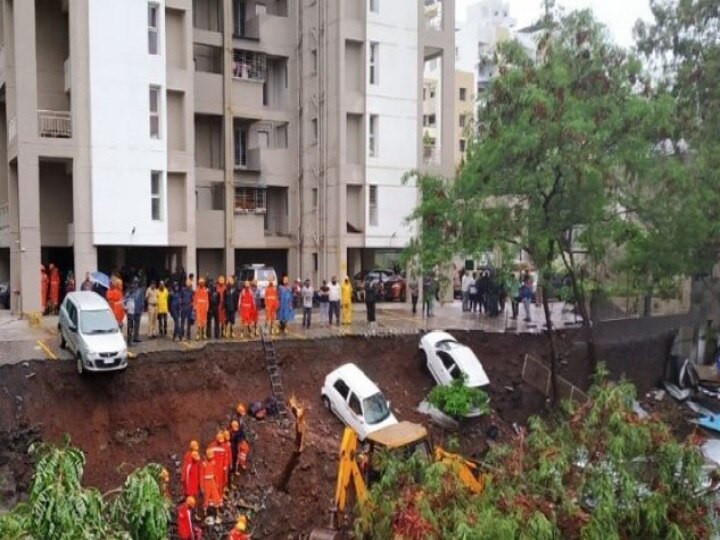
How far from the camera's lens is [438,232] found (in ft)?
75.2

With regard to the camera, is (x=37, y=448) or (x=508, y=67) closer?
(x=37, y=448)

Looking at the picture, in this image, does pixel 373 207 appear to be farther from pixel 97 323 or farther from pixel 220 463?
pixel 220 463

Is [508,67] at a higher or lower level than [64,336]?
higher

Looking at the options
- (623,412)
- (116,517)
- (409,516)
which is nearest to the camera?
(116,517)

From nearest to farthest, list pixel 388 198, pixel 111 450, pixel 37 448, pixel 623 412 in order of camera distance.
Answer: pixel 37 448 < pixel 623 412 < pixel 111 450 < pixel 388 198

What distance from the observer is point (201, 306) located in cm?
2353

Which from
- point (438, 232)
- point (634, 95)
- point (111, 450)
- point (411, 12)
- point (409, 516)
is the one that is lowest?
point (111, 450)

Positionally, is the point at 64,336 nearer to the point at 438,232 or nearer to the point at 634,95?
the point at 438,232

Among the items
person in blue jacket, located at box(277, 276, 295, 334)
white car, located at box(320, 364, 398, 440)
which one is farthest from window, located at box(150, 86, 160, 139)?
white car, located at box(320, 364, 398, 440)

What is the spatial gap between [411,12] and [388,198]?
8.83 meters

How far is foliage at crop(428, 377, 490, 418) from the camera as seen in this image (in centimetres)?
2234

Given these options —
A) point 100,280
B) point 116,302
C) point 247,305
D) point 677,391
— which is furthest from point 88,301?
point 677,391

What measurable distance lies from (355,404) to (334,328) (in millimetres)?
5824

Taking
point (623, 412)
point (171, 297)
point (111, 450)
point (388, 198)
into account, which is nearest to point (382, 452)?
point (623, 412)
